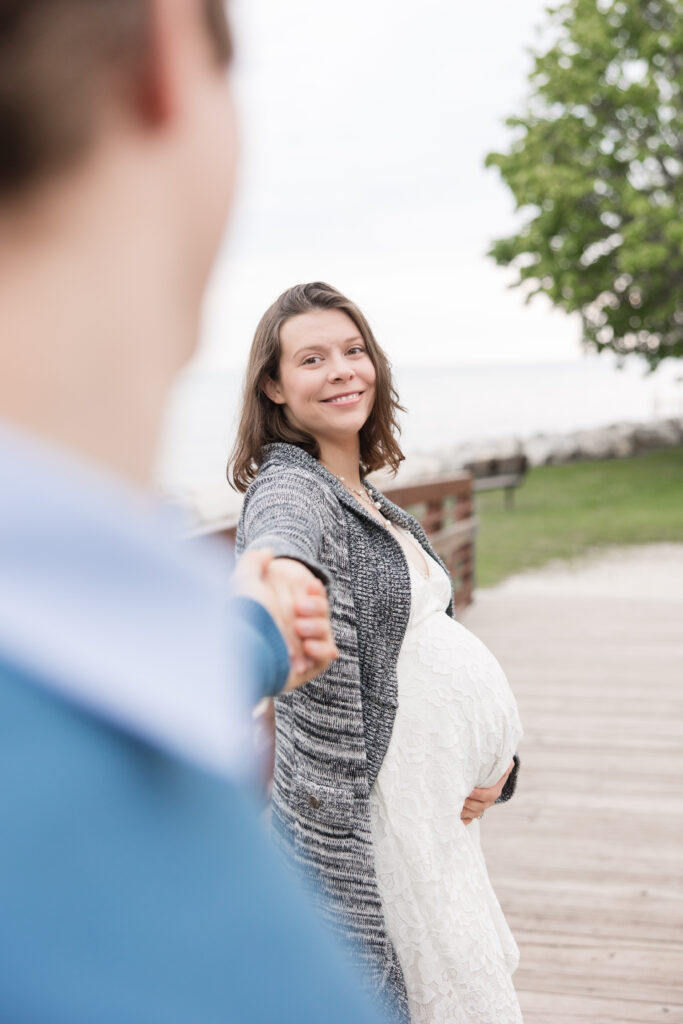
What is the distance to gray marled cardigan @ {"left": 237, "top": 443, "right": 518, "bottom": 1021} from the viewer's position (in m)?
1.63

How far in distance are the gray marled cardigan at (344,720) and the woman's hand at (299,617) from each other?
0.74 meters

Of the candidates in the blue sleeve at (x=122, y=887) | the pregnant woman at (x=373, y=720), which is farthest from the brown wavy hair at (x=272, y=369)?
the blue sleeve at (x=122, y=887)

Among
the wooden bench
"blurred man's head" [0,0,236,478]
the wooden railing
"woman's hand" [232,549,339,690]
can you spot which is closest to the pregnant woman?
"woman's hand" [232,549,339,690]

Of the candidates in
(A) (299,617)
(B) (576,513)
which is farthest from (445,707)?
(B) (576,513)

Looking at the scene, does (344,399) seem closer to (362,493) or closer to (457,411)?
(362,493)

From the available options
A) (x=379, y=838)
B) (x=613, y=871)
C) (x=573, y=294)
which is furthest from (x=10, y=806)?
(x=573, y=294)

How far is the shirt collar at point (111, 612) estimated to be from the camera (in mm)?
276

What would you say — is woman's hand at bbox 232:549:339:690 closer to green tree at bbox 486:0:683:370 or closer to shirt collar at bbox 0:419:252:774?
shirt collar at bbox 0:419:252:774

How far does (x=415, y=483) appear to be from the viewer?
6.41 metres

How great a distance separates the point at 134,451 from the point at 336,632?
1290mm

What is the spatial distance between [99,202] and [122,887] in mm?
223

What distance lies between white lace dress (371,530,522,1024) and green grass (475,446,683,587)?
825 centimetres

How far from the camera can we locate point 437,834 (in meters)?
1.76

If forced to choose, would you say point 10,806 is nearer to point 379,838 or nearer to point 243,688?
point 243,688
